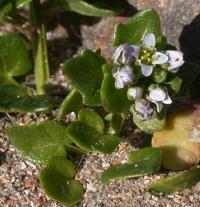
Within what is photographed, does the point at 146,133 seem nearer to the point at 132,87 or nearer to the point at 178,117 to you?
the point at 178,117

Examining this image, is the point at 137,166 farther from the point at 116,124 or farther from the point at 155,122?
the point at 116,124

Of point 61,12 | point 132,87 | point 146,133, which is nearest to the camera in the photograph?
point 132,87

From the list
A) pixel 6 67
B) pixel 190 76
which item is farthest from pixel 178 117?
pixel 6 67

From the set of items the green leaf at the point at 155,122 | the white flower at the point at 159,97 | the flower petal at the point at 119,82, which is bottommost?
the green leaf at the point at 155,122

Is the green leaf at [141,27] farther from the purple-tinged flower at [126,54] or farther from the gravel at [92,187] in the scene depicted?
the gravel at [92,187]

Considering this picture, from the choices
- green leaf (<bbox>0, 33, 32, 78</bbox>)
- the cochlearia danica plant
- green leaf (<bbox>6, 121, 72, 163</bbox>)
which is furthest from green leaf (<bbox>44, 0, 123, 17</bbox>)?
green leaf (<bbox>6, 121, 72, 163</bbox>)

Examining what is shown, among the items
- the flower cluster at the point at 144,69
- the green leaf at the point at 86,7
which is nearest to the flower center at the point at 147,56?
the flower cluster at the point at 144,69

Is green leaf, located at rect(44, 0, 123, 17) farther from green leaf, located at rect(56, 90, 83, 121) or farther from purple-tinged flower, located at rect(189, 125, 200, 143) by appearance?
purple-tinged flower, located at rect(189, 125, 200, 143)

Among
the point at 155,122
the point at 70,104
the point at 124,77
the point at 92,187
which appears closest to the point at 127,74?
the point at 124,77
